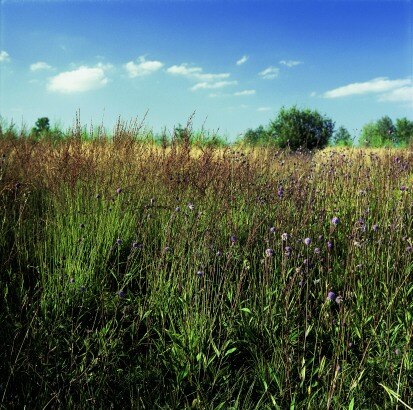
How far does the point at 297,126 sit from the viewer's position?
1157 inches

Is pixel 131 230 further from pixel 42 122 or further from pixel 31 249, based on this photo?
pixel 42 122

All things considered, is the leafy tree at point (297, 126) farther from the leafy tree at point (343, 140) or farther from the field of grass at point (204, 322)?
the field of grass at point (204, 322)

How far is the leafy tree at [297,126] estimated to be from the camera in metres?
29.0

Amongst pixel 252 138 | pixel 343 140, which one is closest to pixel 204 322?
pixel 252 138

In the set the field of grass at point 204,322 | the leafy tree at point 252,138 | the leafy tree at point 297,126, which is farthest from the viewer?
the leafy tree at point 297,126

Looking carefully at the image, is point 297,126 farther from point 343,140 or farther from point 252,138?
point 252,138

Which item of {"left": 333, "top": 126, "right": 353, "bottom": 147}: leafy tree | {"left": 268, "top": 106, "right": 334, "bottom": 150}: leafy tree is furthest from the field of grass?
{"left": 268, "top": 106, "right": 334, "bottom": 150}: leafy tree

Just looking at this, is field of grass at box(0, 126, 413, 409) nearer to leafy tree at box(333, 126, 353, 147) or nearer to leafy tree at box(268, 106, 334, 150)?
leafy tree at box(333, 126, 353, 147)

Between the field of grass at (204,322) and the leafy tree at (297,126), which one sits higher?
the leafy tree at (297,126)

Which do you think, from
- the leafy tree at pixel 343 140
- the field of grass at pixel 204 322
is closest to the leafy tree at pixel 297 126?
the leafy tree at pixel 343 140

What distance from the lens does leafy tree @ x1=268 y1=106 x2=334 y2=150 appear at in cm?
2897

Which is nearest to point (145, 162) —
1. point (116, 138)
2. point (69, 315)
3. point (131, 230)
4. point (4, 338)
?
point (116, 138)

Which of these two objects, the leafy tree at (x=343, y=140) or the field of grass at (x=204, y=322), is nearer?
the field of grass at (x=204, y=322)

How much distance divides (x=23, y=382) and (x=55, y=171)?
3.08 m
